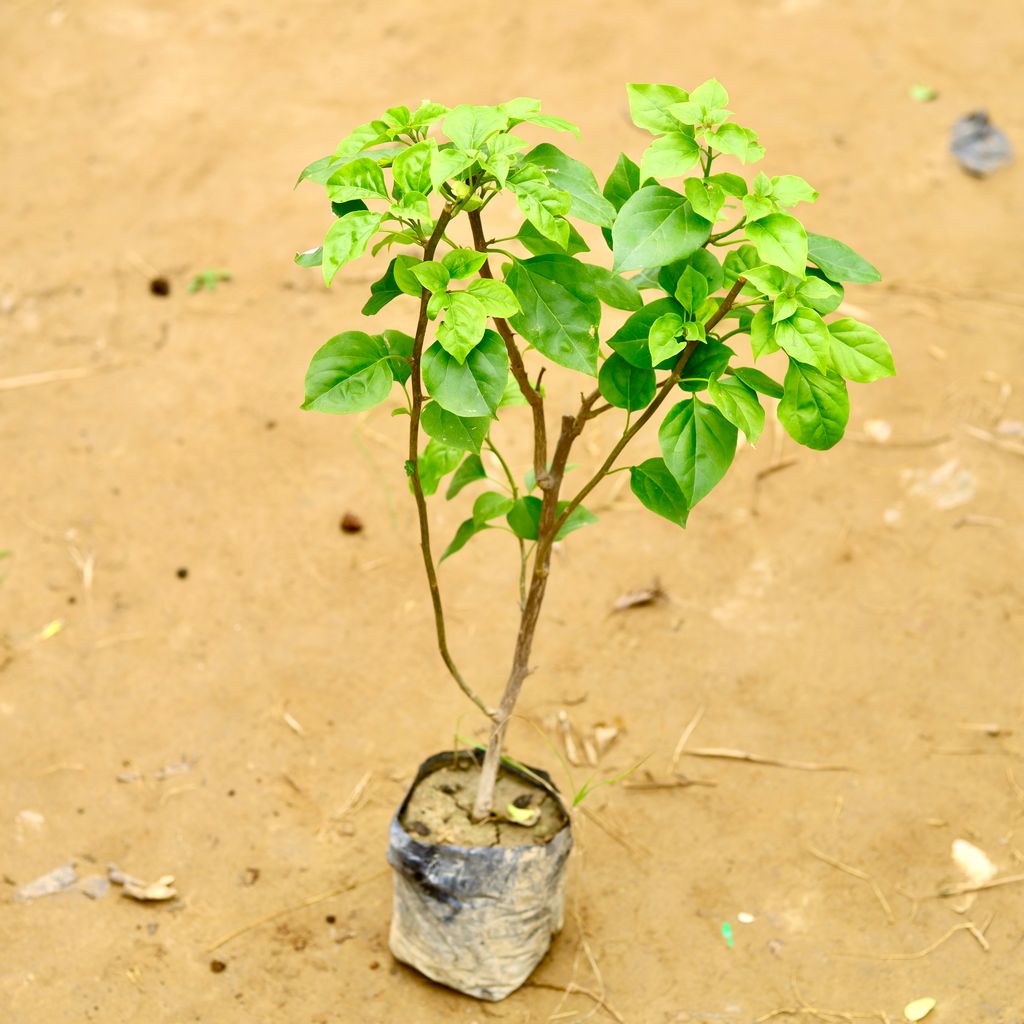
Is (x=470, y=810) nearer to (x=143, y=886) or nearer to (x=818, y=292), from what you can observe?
(x=143, y=886)

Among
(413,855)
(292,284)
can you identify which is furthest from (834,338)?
(292,284)

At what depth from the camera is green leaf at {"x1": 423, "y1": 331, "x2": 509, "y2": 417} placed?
163cm

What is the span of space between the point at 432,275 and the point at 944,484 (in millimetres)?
2286

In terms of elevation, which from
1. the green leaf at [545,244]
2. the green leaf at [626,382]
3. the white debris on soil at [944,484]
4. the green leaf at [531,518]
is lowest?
the white debris on soil at [944,484]

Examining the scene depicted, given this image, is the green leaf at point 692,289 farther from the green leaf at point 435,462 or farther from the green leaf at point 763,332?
the green leaf at point 435,462

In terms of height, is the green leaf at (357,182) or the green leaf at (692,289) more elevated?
the green leaf at (357,182)

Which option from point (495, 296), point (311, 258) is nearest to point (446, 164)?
point (495, 296)

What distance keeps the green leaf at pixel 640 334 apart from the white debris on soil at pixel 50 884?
5.65ft

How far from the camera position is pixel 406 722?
291cm

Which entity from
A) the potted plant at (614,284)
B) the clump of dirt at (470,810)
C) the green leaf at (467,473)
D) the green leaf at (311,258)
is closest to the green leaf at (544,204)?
the potted plant at (614,284)

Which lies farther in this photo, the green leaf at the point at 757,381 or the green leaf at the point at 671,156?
the green leaf at the point at 757,381

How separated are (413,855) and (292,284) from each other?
95.6 inches

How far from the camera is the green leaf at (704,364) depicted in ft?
5.65

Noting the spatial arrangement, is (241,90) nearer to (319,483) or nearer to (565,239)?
(319,483)
